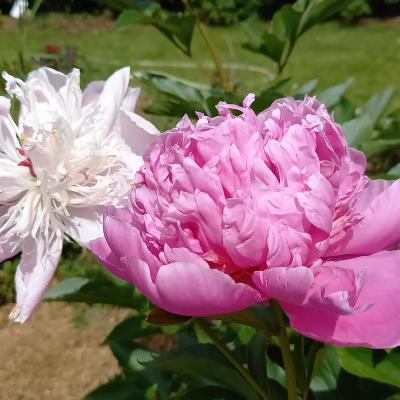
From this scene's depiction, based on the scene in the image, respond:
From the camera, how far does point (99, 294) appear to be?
996 mm

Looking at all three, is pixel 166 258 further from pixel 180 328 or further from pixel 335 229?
pixel 180 328

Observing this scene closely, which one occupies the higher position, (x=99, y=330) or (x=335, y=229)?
(x=335, y=229)

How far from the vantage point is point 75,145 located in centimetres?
65

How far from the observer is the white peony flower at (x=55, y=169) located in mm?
627

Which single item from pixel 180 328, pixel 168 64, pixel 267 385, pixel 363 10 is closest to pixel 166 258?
pixel 267 385

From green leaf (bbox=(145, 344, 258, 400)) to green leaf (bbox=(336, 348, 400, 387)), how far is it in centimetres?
10

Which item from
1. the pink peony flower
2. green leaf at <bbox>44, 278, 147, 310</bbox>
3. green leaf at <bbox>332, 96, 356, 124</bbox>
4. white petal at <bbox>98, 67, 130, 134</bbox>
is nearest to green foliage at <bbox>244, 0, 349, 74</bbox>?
green leaf at <bbox>332, 96, 356, 124</bbox>

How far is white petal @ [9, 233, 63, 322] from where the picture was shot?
61cm

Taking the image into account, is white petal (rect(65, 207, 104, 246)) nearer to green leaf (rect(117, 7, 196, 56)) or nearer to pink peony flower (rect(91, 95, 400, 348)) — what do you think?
pink peony flower (rect(91, 95, 400, 348))

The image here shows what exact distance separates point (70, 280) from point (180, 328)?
181 millimetres

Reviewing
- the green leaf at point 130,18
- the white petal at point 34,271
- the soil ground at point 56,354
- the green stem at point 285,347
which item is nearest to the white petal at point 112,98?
the white petal at point 34,271

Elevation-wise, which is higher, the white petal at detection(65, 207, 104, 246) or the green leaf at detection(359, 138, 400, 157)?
the white petal at detection(65, 207, 104, 246)

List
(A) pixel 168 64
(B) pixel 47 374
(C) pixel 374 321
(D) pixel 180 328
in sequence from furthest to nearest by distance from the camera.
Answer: (A) pixel 168 64 → (B) pixel 47 374 → (D) pixel 180 328 → (C) pixel 374 321

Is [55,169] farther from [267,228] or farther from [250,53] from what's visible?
[250,53]
